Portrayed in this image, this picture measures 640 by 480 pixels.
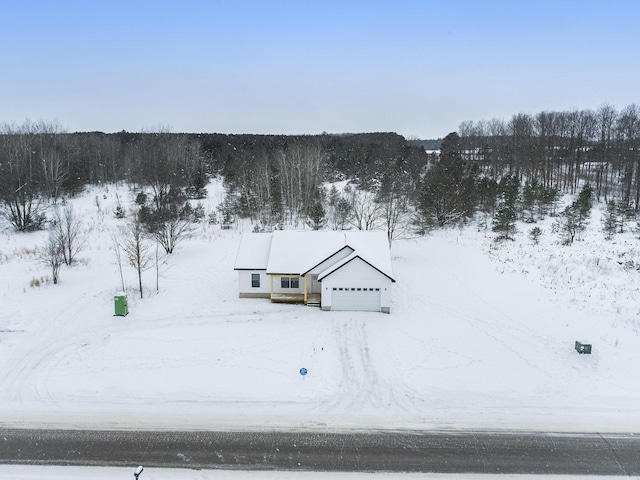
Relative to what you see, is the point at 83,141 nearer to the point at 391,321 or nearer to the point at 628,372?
the point at 391,321

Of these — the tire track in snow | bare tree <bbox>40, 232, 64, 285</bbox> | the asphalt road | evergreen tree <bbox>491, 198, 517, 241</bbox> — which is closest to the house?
the tire track in snow

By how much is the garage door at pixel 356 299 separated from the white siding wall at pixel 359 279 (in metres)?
0.23

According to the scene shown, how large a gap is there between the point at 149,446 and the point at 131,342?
7.41 meters

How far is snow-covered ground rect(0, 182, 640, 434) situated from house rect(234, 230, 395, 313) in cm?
88

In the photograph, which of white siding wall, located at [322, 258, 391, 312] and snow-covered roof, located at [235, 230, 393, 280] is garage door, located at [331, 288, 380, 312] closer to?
white siding wall, located at [322, 258, 391, 312]

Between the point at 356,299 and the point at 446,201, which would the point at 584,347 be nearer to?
the point at 356,299

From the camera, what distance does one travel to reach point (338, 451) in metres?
12.3

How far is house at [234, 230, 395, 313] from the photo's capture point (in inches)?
877

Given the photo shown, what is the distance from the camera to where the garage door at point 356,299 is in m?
22.4

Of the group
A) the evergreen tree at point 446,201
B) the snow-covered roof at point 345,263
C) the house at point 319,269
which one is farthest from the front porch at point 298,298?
the evergreen tree at point 446,201

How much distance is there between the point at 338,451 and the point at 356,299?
419 inches

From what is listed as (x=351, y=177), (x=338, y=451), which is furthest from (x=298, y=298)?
(x=351, y=177)

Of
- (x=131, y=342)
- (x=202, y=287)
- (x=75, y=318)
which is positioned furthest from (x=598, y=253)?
(x=75, y=318)

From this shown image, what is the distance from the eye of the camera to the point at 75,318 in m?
21.5
